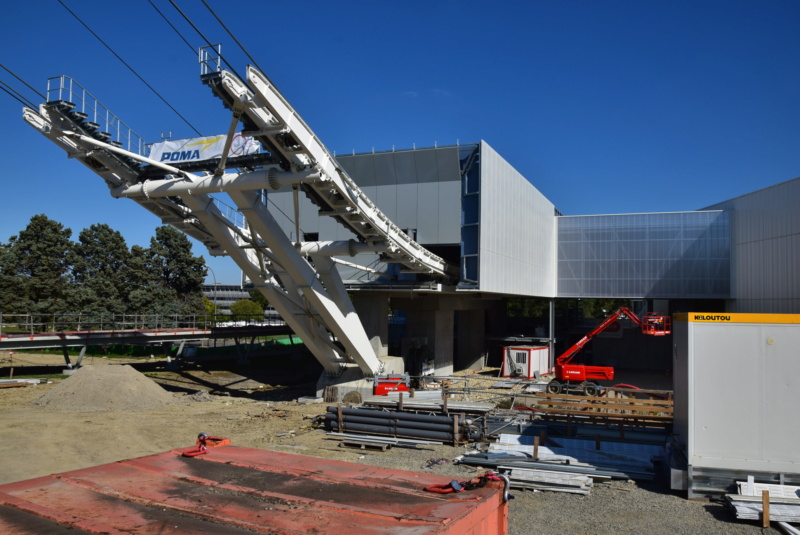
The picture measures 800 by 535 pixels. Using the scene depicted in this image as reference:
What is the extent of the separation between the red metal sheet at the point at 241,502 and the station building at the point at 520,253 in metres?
20.2

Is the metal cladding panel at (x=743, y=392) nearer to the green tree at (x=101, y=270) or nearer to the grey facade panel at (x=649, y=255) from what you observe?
the grey facade panel at (x=649, y=255)

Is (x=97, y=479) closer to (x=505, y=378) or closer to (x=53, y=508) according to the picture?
(x=53, y=508)

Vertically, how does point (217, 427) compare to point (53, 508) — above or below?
below

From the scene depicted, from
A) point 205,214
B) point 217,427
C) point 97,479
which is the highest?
point 205,214

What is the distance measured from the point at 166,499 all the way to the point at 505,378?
102ft

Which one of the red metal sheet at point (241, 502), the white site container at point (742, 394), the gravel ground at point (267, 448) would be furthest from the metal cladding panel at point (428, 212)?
the red metal sheet at point (241, 502)

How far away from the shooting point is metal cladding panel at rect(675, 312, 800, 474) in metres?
11.4

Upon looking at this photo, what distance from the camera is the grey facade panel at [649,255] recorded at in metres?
36.8

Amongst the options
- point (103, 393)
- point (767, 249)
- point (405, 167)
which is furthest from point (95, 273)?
point (767, 249)

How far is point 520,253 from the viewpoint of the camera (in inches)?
1308

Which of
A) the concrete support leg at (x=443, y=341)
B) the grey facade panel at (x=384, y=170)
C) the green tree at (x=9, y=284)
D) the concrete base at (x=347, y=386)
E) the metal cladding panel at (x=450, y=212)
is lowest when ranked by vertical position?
the concrete base at (x=347, y=386)

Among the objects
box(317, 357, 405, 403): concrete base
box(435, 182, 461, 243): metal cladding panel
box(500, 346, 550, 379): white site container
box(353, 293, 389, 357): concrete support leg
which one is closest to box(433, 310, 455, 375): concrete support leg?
box(500, 346, 550, 379): white site container

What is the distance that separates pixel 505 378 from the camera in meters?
34.4

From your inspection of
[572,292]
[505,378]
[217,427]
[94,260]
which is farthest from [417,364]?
[94,260]
